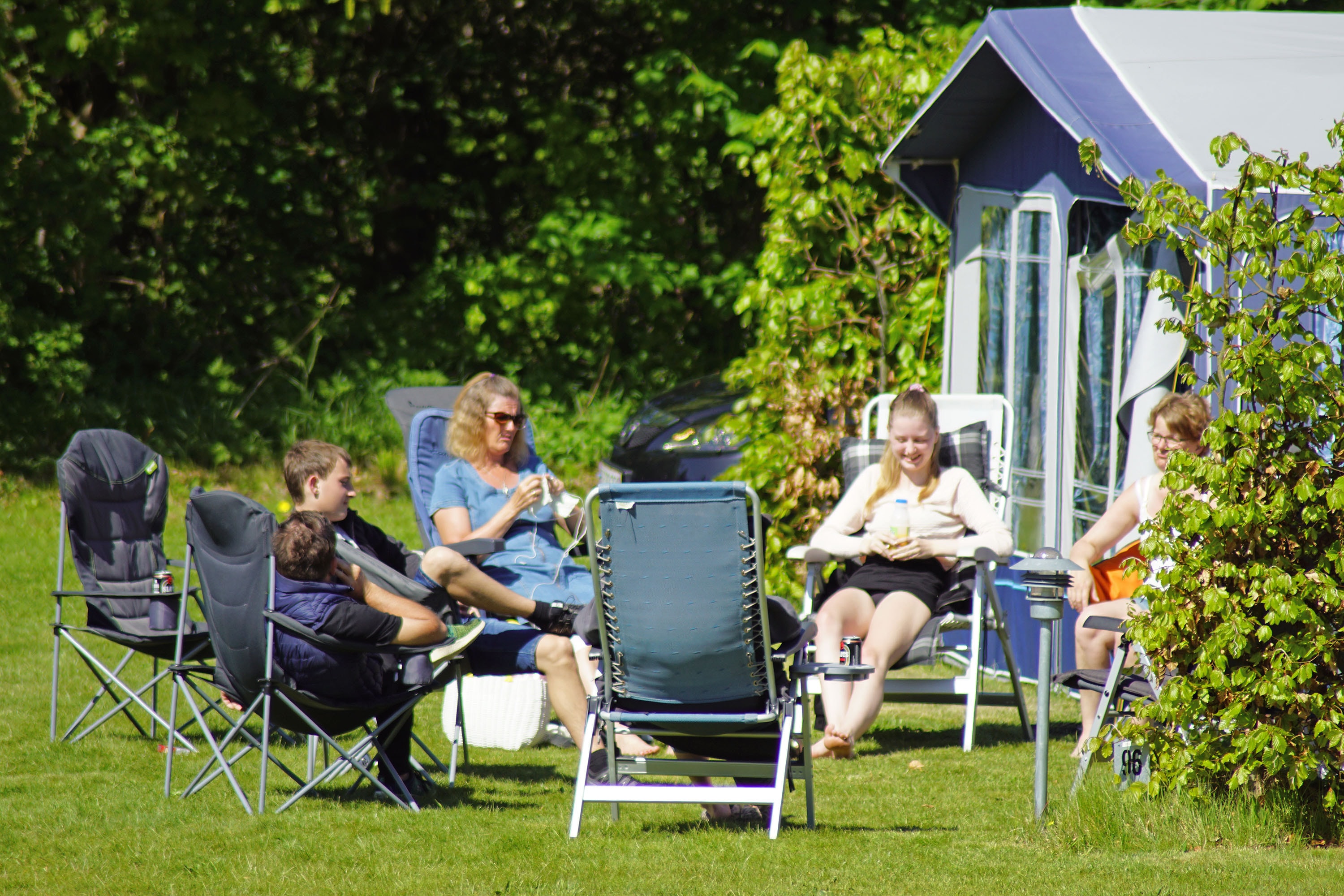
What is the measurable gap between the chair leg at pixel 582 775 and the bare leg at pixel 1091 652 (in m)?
1.81

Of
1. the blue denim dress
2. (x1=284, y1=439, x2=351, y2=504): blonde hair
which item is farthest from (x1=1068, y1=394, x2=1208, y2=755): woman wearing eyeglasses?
(x1=284, y1=439, x2=351, y2=504): blonde hair

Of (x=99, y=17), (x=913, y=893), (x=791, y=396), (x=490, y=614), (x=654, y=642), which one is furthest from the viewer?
(x=99, y=17)

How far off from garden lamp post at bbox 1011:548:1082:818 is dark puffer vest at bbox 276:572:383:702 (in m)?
1.91

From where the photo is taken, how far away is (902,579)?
19.4 feet

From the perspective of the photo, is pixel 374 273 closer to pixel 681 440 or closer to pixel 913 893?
pixel 681 440

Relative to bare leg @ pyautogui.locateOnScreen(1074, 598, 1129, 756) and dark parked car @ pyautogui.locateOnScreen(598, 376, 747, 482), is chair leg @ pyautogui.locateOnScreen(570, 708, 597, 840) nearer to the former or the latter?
bare leg @ pyautogui.locateOnScreen(1074, 598, 1129, 756)

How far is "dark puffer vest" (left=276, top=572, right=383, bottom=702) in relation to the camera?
4.43 m

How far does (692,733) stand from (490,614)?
1.25 metres

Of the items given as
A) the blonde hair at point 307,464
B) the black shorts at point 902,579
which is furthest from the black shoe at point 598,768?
the black shorts at point 902,579

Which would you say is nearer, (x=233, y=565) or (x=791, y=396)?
(x=233, y=565)

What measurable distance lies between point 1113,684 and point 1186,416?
1194mm

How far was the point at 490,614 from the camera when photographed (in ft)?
17.8

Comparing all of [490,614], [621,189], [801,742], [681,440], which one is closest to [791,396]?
[681,440]

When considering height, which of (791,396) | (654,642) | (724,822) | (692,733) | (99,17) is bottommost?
(724,822)
